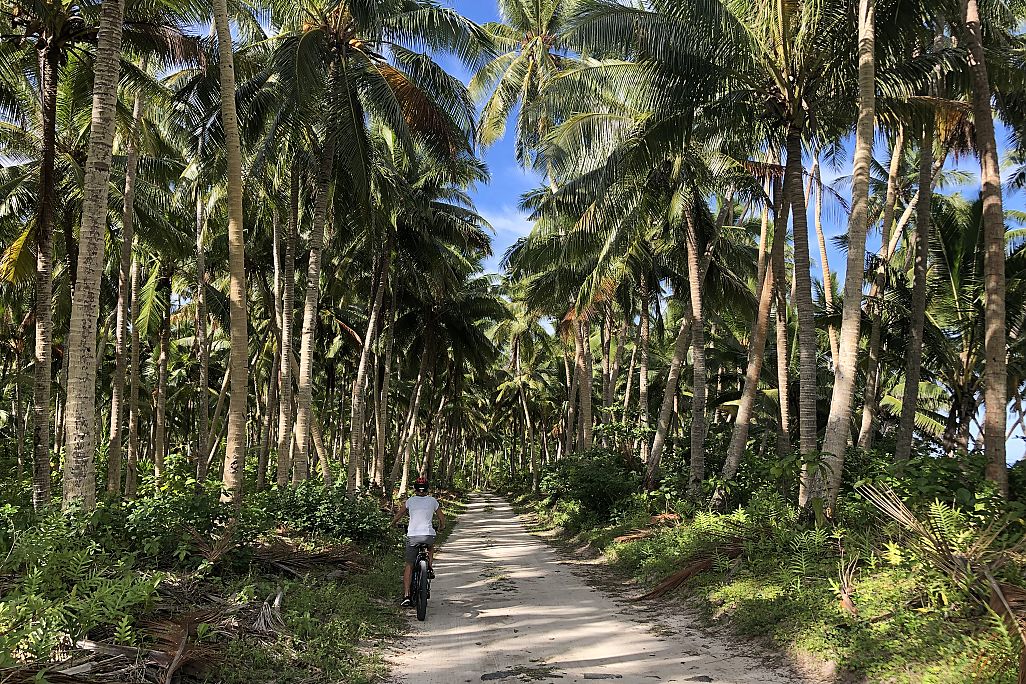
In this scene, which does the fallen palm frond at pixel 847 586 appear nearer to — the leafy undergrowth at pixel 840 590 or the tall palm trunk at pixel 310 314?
the leafy undergrowth at pixel 840 590

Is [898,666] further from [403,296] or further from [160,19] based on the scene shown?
[403,296]

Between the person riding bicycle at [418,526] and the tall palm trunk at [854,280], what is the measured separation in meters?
4.83

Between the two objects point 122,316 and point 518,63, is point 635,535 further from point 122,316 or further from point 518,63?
point 518,63

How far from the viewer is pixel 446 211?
69.5ft

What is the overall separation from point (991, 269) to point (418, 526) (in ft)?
26.5

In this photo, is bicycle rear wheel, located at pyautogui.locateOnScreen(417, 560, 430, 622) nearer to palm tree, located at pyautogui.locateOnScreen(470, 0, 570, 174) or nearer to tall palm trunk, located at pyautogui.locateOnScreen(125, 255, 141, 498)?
tall palm trunk, located at pyautogui.locateOnScreen(125, 255, 141, 498)

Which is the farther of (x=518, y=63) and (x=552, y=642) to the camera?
(x=518, y=63)

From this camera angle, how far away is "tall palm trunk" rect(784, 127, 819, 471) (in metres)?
10.3

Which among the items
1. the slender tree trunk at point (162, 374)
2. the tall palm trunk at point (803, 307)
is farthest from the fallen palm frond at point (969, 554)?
the slender tree trunk at point (162, 374)

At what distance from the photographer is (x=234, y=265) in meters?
9.68

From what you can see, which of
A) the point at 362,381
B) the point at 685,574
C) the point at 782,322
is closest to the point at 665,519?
the point at 685,574

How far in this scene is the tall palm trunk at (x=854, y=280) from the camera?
29.1ft

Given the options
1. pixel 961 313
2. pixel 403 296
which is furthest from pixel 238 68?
pixel 961 313

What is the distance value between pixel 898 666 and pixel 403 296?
68.7 ft
